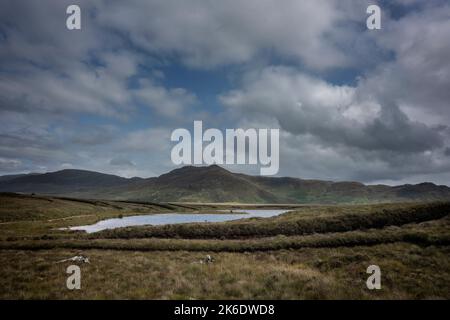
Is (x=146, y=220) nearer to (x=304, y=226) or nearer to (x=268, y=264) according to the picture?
(x=304, y=226)

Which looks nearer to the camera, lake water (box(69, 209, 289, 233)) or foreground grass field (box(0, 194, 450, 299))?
foreground grass field (box(0, 194, 450, 299))

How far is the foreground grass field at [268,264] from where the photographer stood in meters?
14.7

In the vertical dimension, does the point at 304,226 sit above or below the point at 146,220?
above

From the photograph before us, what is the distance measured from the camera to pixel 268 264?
70.9 ft

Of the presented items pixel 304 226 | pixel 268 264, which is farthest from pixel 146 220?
pixel 268 264

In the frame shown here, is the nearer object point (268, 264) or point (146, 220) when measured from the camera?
point (268, 264)

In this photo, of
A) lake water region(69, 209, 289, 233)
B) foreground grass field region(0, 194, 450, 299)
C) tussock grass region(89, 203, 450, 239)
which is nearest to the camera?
foreground grass field region(0, 194, 450, 299)

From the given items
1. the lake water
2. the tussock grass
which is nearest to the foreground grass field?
the tussock grass

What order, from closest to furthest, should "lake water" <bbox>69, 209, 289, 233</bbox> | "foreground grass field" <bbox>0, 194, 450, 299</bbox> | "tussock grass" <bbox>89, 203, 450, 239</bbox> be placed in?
1. "foreground grass field" <bbox>0, 194, 450, 299</bbox>
2. "tussock grass" <bbox>89, 203, 450, 239</bbox>
3. "lake water" <bbox>69, 209, 289, 233</bbox>

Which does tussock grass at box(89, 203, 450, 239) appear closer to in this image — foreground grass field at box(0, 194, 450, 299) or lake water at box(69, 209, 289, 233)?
foreground grass field at box(0, 194, 450, 299)

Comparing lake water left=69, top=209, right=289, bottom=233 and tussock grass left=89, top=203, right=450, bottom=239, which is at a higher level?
tussock grass left=89, top=203, right=450, bottom=239

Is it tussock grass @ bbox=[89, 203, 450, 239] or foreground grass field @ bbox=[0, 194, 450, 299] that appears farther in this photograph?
tussock grass @ bbox=[89, 203, 450, 239]

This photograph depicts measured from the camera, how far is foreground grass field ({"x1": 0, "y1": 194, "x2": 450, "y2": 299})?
1471 centimetres
